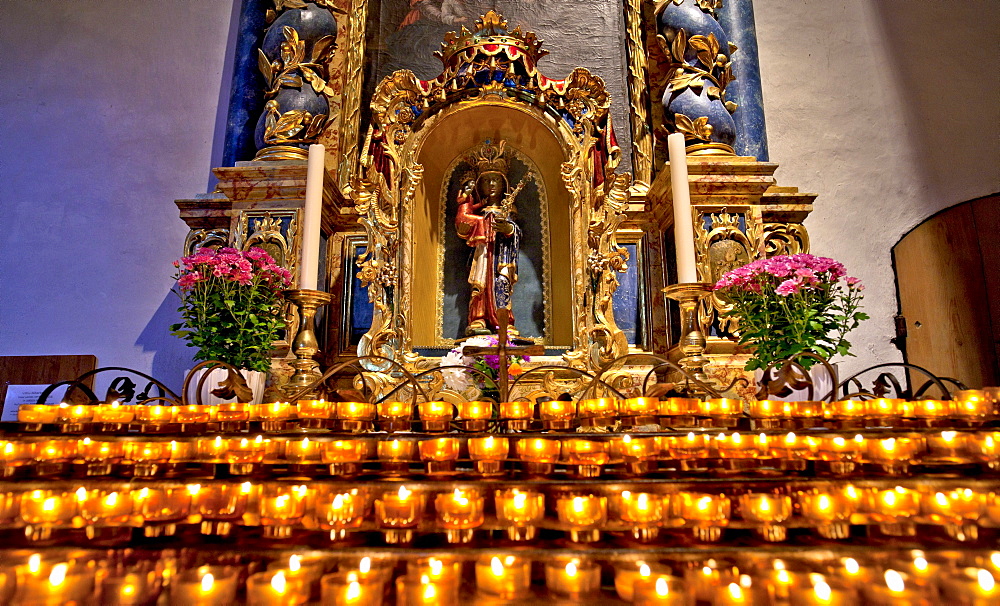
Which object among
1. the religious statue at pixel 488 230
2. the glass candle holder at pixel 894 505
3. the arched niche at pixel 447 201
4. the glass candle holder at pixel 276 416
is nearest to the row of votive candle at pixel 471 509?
the glass candle holder at pixel 894 505

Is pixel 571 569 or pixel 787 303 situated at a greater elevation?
pixel 787 303

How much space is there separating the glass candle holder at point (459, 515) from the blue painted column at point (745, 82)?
2.71 meters

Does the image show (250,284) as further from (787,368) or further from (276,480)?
(787,368)

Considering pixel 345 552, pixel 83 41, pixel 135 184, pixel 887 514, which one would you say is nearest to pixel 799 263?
pixel 887 514

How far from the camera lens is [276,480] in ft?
3.20

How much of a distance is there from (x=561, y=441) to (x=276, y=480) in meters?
0.53

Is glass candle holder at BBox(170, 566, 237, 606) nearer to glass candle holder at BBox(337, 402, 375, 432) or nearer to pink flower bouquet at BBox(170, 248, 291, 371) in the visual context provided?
glass candle holder at BBox(337, 402, 375, 432)

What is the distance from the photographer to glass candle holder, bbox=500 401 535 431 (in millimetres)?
1338

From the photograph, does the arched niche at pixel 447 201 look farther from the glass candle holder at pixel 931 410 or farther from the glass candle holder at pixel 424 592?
the glass candle holder at pixel 424 592

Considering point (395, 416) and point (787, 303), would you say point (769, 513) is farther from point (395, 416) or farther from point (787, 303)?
point (787, 303)

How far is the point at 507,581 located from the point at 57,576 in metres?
0.60

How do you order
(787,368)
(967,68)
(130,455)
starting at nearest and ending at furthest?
1. (130,455)
2. (787,368)
3. (967,68)

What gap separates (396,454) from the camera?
3.58 feet

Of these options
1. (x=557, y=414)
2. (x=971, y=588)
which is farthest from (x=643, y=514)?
(x=557, y=414)
